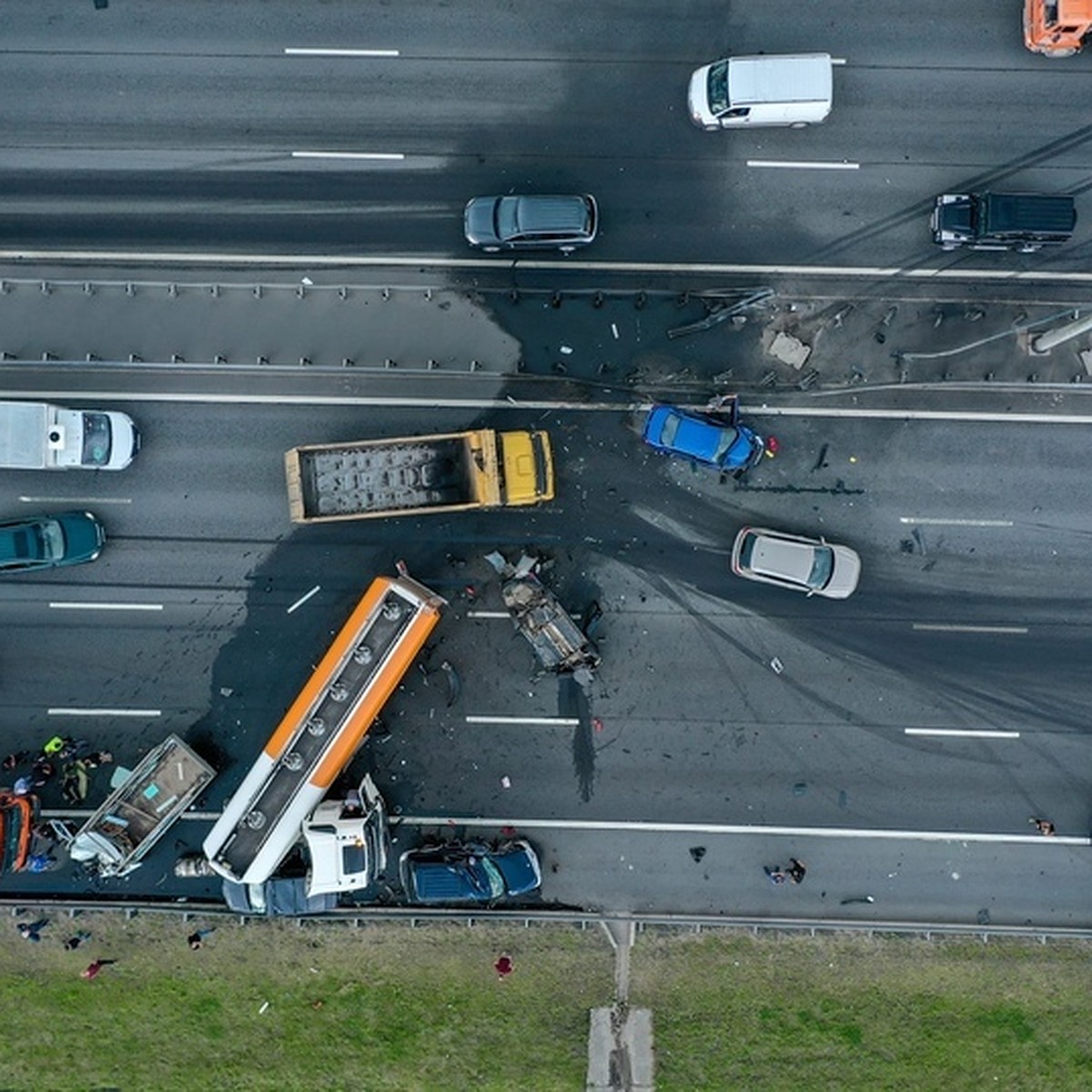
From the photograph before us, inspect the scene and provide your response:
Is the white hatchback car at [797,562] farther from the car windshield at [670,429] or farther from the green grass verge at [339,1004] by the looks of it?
the green grass verge at [339,1004]

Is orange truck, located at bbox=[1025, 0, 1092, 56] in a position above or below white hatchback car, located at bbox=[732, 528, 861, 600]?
above

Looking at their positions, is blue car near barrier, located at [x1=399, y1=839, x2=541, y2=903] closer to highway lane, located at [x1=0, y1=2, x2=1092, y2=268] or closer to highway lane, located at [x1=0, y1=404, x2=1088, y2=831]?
highway lane, located at [x1=0, y1=404, x2=1088, y2=831]

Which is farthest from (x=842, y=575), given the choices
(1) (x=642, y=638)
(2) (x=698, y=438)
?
(1) (x=642, y=638)

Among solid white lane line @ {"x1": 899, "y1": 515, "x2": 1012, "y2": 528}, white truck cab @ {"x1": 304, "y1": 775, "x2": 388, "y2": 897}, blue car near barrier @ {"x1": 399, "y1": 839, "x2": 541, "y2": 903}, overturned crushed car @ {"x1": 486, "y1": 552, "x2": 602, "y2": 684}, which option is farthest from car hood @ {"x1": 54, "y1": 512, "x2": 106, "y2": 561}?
solid white lane line @ {"x1": 899, "y1": 515, "x2": 1012, "y2": 528}

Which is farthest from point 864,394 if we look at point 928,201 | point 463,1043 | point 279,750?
point 463,1043

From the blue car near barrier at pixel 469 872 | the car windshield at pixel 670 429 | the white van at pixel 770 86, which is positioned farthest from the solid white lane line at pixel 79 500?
the white van at pixel 770 86

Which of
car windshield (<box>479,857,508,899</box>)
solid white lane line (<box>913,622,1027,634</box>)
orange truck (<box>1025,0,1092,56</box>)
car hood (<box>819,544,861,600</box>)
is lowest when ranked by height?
car windshield (<box>479,857,508,899</box>)

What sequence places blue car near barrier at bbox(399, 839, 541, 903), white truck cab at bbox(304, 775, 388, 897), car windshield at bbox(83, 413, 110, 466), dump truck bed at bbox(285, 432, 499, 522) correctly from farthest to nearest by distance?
car windshield at bbox(83, 413, 110, 466)
blue car near barrier at bbox(399, 839, 541, 903)
dump truck bed at bbox(285, 432, 499, 522)
white truck cab at bbox(304, 775, 388, 897)

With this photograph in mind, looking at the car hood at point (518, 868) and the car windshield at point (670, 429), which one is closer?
the car windshield at point (670, 429)

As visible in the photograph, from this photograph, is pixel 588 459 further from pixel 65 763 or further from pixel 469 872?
pixel 65 763
